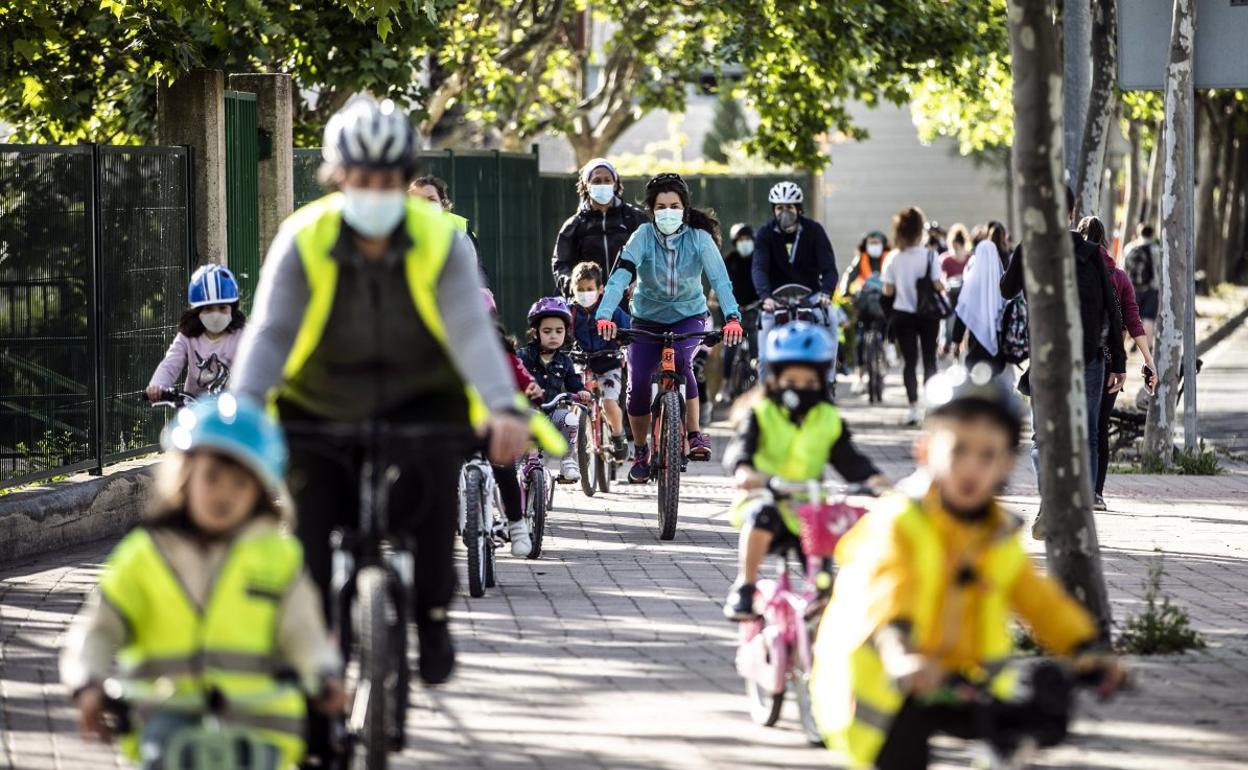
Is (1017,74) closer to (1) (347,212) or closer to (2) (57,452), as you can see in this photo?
(1) (347,212)

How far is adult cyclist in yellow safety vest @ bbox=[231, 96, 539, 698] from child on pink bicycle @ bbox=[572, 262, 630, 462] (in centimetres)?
793

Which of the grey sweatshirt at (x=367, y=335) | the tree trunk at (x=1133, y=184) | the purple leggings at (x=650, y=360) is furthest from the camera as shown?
the tree trunk at (x=1133, y=184)

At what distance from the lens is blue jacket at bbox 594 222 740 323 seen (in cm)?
1304

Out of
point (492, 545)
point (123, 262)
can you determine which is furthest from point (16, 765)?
point (123, 262)

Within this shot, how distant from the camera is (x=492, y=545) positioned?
10352mm

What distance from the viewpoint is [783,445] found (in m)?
7.17

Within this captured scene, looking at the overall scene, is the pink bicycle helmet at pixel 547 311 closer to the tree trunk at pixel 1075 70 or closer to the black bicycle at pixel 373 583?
the tree trunk at pixel 1075 70

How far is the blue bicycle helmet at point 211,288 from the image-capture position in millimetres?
10586

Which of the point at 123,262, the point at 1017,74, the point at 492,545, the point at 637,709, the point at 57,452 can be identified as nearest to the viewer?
the point at 637,709

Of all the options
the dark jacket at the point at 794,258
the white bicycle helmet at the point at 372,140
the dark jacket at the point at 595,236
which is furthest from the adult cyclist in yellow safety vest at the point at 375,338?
the dark jacket at the point at 794,258

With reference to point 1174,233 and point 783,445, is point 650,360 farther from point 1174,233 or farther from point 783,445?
point 783,445

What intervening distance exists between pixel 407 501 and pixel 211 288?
15.5 ft

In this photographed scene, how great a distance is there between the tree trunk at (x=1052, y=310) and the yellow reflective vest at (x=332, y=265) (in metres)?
3.22

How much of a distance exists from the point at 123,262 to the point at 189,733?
370 inches
